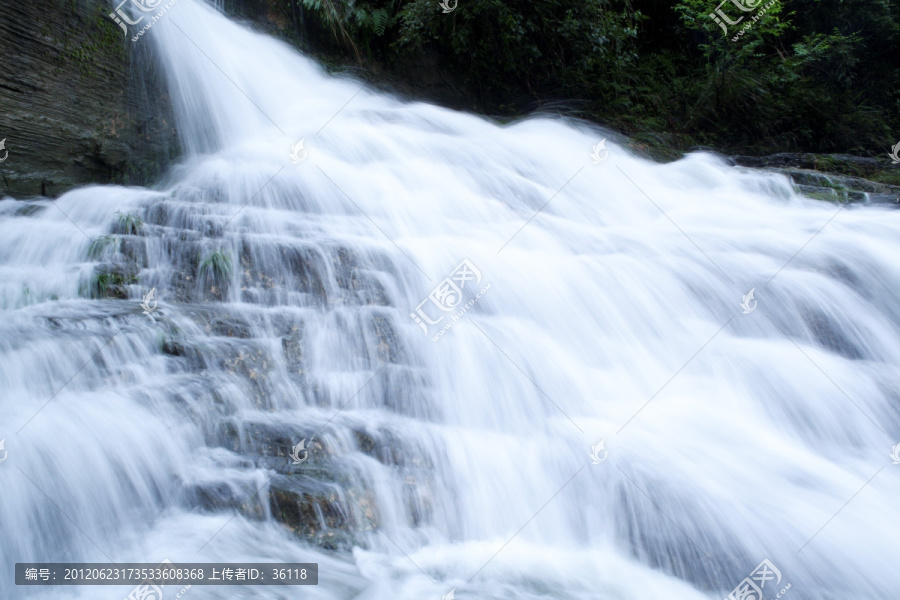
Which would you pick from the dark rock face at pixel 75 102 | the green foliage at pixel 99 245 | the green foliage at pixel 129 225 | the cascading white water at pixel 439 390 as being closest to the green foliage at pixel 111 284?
the cascading white water at pixel 439 390

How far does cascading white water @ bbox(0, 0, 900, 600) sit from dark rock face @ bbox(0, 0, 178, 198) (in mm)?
368

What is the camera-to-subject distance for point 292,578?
2730 millimetres

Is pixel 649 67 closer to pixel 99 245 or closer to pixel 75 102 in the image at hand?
pixel 75 102

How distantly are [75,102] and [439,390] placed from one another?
4.35 metres

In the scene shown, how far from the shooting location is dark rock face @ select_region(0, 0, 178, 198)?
5.04 m

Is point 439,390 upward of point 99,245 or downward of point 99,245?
downward

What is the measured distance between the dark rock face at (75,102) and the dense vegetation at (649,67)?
9.79 feet

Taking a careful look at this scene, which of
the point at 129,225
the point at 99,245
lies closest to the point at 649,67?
the point at 129,225

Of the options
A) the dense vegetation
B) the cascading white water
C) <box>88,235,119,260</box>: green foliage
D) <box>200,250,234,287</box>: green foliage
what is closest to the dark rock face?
the cascading white water

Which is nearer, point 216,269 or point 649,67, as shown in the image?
point 216,269

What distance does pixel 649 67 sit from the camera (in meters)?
11.2

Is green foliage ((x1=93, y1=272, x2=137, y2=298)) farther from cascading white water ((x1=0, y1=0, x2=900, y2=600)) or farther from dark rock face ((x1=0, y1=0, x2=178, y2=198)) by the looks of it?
dark rock face ((x1=0, y1=0, x2=178, y2=198))

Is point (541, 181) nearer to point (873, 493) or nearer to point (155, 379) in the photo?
point (873, 493)

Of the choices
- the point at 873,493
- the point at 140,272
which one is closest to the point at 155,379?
the point at 140,272
